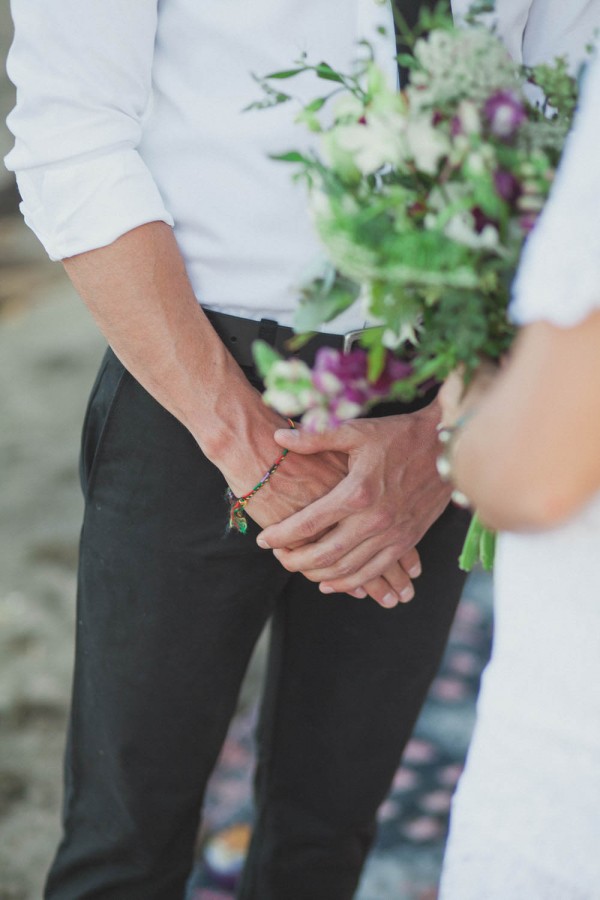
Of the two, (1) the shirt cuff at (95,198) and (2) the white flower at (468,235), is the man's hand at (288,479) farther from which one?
(2) the white flower at (468,235)

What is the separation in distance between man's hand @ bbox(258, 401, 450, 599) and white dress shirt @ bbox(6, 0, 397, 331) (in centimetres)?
20

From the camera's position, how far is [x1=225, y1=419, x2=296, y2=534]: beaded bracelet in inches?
52.7

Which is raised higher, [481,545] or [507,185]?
[507,185]

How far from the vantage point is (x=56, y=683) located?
253cm

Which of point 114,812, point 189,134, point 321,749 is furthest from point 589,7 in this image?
point 114,812

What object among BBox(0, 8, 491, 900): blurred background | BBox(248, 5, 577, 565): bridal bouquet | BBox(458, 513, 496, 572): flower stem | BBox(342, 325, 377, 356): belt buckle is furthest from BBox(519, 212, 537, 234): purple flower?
BBox(0, 8, 491, 900): blurred background

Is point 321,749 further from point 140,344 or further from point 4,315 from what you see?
point 4,315

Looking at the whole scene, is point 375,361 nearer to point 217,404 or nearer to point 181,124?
point 217,404

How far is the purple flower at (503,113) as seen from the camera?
0.90m

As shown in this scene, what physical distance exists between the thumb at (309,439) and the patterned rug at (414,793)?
3.93 ft

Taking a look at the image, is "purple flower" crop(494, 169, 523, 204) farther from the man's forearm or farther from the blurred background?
the blurred background

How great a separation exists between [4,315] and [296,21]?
127 inches

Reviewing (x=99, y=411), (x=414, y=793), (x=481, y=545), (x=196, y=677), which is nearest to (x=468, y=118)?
(x=481, y=545)

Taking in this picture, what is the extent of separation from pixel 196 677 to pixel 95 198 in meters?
0.70
